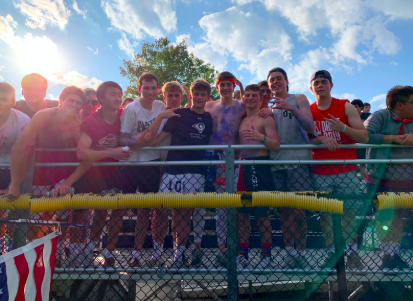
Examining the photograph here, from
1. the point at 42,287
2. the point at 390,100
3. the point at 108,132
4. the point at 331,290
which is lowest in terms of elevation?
the point at 331,290

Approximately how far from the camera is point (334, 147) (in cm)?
249

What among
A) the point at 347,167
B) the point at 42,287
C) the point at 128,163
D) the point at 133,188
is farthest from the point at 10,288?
the point at 347,167

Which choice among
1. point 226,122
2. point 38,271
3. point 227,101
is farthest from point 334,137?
point 38,271

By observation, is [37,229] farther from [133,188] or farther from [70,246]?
[133,188]

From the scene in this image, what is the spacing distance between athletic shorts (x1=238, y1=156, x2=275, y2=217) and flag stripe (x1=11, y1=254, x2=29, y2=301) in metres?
1.91

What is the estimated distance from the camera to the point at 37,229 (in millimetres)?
2725

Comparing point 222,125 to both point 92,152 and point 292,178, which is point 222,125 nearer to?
point 292,178

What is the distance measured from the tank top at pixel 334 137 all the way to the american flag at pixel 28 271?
8.48 feet

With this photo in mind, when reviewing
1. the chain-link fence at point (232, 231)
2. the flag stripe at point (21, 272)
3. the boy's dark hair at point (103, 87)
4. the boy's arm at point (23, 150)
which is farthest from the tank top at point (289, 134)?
the boy's arm at point (23, 150)

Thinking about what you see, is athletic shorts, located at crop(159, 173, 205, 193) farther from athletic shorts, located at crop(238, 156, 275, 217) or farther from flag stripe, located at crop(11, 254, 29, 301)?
flag stripe, located at crop(11, 254, 29, 301)

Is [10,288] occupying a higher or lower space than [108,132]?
lower

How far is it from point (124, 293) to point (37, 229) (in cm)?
137

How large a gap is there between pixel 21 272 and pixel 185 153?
6.08 ft

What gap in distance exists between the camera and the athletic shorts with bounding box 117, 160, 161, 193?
9.47 ft
